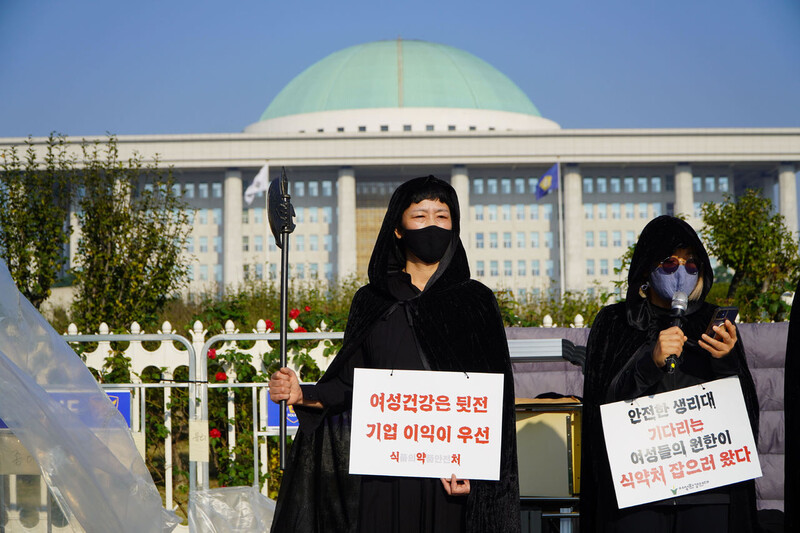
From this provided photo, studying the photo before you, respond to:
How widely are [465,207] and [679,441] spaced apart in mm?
73103

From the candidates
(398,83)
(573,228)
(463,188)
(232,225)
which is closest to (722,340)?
(463,188)

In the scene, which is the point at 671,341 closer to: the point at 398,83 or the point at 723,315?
the point at 723,315

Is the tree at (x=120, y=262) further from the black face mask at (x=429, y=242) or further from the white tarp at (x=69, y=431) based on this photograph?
the black face mask at (x=429, y=242)

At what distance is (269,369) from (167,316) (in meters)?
9.78

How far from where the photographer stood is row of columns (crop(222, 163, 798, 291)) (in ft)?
241

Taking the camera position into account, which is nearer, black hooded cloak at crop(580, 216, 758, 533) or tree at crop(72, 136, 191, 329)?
black hooded cloak at crop(580, 216, 758, 533)

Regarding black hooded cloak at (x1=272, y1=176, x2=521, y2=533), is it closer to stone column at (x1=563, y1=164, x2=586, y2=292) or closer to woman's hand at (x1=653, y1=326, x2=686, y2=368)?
woman's hand at (x1=653, y1=326, x2=686, y2=368)

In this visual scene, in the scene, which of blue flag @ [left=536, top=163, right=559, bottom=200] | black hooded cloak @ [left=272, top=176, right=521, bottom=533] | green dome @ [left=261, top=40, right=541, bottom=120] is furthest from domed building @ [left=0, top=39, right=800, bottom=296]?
black hooded cloak @ [left=272, top=176, right=521, bottom=533]

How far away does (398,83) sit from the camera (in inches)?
3425

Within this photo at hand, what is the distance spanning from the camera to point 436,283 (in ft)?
12.1

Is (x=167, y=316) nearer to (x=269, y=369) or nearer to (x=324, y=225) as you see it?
(x=269, y=369)

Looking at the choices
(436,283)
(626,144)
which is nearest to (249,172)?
(626,144)

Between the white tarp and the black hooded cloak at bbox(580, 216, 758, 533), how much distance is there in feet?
6.29

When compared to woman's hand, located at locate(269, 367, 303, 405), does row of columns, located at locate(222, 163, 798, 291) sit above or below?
above
